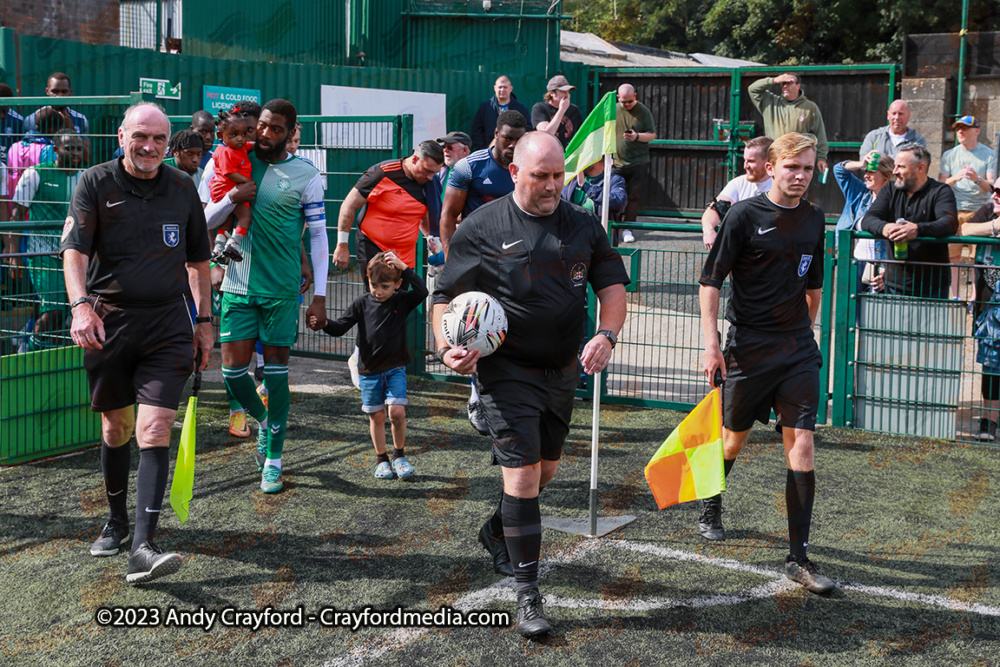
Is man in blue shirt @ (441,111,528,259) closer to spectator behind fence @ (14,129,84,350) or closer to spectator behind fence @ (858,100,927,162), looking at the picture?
spectator behind fence @ (14,129,84,350)

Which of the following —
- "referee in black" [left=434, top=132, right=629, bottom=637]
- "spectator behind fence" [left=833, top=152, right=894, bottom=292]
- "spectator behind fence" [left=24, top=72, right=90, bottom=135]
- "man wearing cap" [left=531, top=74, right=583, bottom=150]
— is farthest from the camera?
"man wearing cap" [left=531, top=74, right=583, bottom=150]

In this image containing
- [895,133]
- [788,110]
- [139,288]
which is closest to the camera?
[139,288]

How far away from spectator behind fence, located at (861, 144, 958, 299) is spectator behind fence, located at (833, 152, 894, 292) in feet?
0.62

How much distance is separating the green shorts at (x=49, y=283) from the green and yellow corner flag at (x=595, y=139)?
362 cm

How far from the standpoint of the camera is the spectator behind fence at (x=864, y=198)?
845 cm

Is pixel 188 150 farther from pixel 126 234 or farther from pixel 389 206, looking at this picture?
pixel 126 234

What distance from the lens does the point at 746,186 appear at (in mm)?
8570

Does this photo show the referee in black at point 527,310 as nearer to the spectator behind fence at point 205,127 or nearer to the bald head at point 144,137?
the bald head at point 144,137

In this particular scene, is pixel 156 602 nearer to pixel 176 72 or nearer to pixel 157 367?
pixel 157 367

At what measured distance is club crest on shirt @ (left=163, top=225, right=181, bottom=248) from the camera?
531cm

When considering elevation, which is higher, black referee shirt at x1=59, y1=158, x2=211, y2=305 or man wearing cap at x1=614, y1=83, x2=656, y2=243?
man wearing cap at x1=614, y1=83, x2=656, y2=243

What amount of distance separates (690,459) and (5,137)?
25.6ft

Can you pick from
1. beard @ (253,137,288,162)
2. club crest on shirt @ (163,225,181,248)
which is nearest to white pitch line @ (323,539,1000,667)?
club crest on shirt @ (163,225,181,248)

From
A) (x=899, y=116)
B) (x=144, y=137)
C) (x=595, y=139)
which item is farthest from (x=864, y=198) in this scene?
(x=144, y=137)
